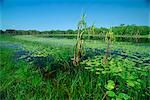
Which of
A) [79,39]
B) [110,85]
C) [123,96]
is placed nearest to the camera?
[123,96]

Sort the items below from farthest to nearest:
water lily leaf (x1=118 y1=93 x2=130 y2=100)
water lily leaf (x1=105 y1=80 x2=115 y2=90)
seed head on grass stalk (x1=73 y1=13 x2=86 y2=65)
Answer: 1. seed head on grass stalk (x1=73 y1=13 x2=86 y2=65)
2. water lily leaf (x1=105 y1=80 x2=115 y2=90)
3. water lily leaf (x1=118 y1=93 x2=130 y2=100)

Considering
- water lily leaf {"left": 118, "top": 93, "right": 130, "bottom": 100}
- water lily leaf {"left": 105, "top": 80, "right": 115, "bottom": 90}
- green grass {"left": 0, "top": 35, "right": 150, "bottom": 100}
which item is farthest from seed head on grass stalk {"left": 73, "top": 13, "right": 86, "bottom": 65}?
water lily leaf {"left": 118, "top": 93, "right": 130, "bottom": 100}

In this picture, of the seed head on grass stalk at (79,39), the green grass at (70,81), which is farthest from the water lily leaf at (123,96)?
the seed head on grass stalk at (79,39)

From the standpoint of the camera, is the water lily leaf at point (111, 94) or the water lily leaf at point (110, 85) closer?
the water lily leaf at point (111, 94)

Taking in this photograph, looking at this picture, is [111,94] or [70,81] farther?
[70,81]

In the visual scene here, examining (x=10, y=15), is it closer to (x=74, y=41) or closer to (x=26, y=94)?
(x=74, y=41)

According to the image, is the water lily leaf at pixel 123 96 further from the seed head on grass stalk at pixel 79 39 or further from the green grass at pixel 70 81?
the seed head on grass stalk at pixel 79 39

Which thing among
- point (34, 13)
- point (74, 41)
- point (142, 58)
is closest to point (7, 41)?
point (34, 13)

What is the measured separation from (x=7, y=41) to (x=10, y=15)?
Result: 359 millimetres

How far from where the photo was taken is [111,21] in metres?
1.97

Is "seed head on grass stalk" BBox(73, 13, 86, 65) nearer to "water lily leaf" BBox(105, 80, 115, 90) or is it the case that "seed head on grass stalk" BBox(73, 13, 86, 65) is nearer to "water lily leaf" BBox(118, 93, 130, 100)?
"water lily leaf" BBox(105, 80, 115, 90)

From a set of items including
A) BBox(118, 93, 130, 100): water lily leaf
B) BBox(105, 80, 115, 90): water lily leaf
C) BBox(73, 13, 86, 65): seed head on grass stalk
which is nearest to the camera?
BBox(118, 93, 130, 100): water lily leaf

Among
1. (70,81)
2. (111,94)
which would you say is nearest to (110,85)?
(111,94)

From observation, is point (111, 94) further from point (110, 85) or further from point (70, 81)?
point (70, 81)
